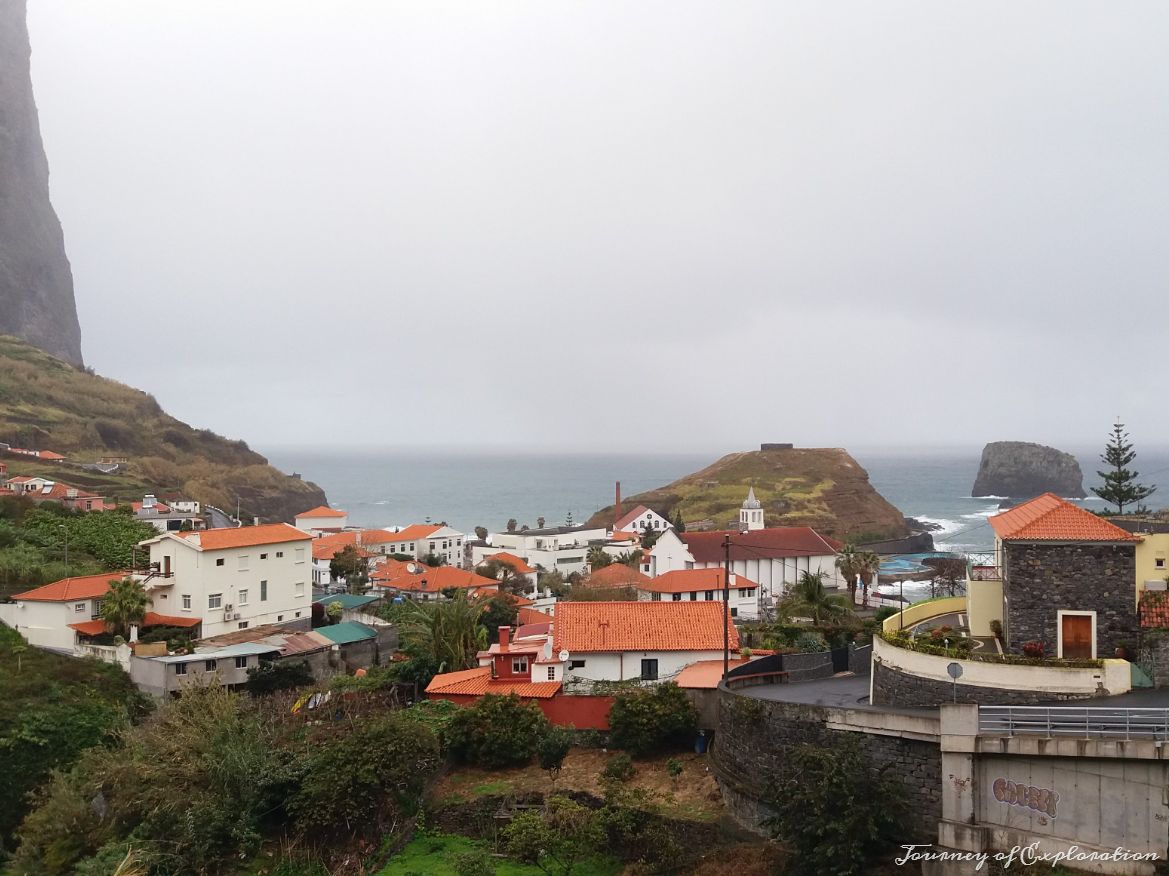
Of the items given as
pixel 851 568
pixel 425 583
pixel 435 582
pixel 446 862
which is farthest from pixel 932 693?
pixel 851 568

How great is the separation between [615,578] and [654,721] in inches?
1484

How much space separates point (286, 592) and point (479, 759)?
2064 centimetres

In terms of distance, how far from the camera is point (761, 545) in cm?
7119

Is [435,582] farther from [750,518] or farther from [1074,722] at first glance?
[1074,722]

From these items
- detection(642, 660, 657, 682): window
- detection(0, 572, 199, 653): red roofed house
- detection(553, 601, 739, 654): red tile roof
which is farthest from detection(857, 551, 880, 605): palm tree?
detection(0, 572, 199, 653): red roofed house

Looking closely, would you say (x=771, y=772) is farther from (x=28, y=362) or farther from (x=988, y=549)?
(x=28, y=362)

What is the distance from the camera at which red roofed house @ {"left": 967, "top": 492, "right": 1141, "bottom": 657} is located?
20.7 metres

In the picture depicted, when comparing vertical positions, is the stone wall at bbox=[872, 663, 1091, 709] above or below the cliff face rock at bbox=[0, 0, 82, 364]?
below

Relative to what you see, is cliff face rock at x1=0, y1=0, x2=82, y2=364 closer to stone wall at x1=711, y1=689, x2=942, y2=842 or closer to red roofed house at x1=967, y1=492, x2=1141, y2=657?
stone wall at x1=711, y1=689, x2=942, y2=842

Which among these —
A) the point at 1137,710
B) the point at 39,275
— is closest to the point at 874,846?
the point at 1137,710

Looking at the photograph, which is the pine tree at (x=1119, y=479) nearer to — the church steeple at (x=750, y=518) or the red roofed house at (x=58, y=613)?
the church steeple at (x=750, y=518)

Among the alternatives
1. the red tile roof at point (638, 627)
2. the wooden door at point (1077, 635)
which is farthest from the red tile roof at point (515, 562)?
the wooden door at point (1077, 635)

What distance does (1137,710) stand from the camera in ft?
49.5

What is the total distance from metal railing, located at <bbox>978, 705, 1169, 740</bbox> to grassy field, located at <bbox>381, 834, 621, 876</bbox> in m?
9.61
